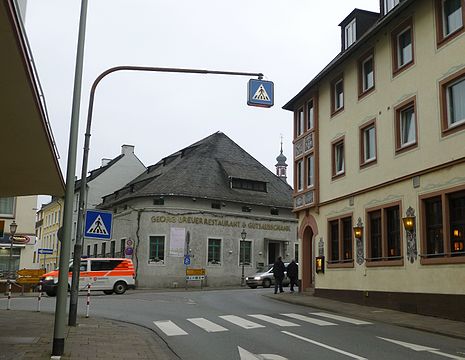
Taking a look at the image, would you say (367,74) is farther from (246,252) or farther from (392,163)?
(246,252)

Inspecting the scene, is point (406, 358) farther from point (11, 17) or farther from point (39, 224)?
point (39, 224)

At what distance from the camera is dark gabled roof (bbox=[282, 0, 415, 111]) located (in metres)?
19.8

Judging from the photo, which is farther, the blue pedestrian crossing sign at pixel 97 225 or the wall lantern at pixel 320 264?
the wall lantern at pixel 320 264

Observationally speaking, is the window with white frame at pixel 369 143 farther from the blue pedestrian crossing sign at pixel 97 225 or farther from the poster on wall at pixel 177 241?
the poster on wall at pixel 177 241

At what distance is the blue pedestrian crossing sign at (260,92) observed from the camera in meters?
14.2

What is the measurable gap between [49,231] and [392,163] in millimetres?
65239

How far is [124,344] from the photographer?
11.9 m

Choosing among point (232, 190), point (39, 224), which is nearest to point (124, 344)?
point (232, 190)

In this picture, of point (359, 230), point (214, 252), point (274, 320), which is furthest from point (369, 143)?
point (214, 252)

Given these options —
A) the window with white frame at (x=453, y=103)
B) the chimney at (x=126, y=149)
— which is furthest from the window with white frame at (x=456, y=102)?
the chimney at (x=126, y=149)

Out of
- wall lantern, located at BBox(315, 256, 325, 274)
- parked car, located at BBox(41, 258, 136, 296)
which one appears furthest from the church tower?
wall lantern, located at BBox(315, 256, 325, 274)

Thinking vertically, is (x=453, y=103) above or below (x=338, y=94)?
below

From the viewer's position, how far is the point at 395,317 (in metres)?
17.4

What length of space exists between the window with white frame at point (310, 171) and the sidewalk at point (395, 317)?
21.1 feet
